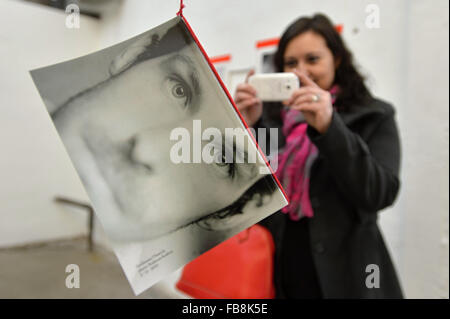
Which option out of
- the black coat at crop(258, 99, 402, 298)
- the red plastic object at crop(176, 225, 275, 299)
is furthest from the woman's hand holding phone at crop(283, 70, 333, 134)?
the red plastic object at crop(176, 225, 275, 299)

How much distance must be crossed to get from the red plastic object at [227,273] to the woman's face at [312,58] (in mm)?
253

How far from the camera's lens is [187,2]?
0.26 metres

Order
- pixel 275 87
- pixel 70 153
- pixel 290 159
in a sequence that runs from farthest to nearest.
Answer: pixel 290 159 → pixel 275 87 → pixel 70 153

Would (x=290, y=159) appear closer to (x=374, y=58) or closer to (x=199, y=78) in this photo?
(x=199, y=78)

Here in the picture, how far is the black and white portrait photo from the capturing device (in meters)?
0.23

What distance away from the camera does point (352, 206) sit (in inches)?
21.5

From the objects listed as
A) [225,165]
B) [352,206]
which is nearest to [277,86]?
[225,165]

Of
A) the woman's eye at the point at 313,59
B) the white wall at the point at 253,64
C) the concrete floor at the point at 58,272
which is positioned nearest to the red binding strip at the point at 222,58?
the white wall at the point at 253,64

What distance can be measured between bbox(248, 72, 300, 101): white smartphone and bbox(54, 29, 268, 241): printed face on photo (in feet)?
0.49

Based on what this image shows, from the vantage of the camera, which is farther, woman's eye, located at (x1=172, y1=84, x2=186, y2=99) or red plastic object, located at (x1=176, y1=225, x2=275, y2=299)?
red plastic object, located at (x1=176, y1=225, x2=275, y2=299)

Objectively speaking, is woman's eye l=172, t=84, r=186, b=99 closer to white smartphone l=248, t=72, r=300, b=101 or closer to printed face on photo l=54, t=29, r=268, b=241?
printed face on photo l=54, t=29, r=268, b=241

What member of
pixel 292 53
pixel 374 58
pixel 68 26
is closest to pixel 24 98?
pixel 68 26

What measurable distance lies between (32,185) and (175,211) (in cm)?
13

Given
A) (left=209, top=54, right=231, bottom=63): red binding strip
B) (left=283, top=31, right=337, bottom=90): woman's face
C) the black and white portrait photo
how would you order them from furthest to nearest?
(left=283, top=31, right=337, bottom=90): woman's face → (left=209, top=54, right=231, bottom=63): red binding strip → the black and white portrait photo
